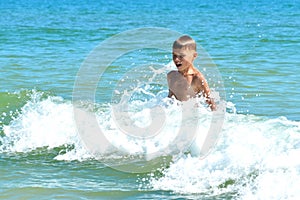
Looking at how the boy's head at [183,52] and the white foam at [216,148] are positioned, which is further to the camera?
the boy's head at [183,52]

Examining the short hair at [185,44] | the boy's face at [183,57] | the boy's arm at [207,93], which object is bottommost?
the boy's arm at [207,93]

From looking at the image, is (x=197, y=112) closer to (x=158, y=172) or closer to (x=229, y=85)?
(x=158, y=172)

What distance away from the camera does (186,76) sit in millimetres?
6812

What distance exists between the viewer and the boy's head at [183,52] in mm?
6641

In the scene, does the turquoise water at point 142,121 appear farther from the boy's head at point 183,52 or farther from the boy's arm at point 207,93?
the boy's head at point 183,52

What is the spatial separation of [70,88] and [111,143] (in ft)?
12.1

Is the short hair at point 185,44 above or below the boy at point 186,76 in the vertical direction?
above

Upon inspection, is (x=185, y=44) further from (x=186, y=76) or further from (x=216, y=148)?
(x=216, y=148)

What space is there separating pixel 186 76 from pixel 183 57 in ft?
0.70

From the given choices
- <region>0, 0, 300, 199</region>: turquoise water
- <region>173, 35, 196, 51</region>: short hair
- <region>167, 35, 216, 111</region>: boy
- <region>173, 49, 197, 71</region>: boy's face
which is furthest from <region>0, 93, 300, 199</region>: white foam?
<region>173, 35, 196, 51</region>: short hair

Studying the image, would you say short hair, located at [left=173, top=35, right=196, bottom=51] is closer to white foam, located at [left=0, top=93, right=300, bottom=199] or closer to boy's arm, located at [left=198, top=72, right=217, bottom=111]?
boy's arm, located at [left=198, top=72, right=217, bottom=111]

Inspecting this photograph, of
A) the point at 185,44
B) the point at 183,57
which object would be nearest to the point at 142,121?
the point at 183,57

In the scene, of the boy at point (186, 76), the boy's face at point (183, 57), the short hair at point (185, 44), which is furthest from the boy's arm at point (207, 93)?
the short hair at point (185, 44)

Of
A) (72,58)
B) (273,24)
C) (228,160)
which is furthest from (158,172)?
(273,24)
